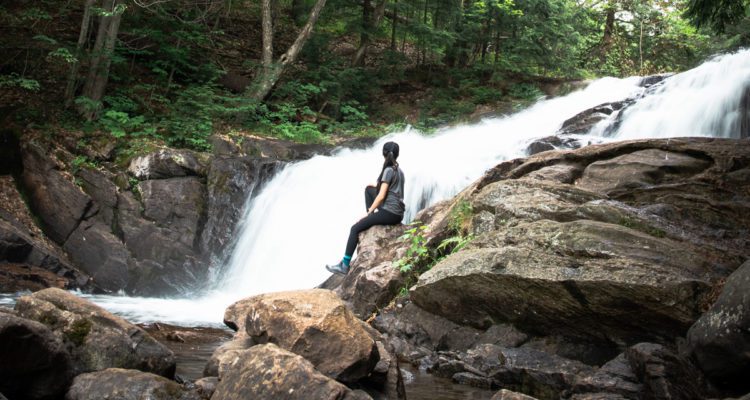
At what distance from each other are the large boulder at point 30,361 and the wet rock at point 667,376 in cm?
457

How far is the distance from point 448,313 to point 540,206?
5.70 ft

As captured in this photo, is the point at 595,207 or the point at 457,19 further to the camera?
the point at 457,19

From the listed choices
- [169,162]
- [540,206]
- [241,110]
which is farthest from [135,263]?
[540,206]

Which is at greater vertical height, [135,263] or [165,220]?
[165,220]

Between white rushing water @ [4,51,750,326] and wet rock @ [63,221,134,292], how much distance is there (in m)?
0.69

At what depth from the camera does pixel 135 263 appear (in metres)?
11.8


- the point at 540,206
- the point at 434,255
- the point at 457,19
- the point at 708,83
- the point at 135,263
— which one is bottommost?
the point at 135,263

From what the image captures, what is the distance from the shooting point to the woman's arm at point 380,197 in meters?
8.90

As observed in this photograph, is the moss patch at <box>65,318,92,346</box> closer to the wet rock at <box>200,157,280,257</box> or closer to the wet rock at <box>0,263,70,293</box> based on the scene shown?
the wet rock at <box>0,263,70,293</box>

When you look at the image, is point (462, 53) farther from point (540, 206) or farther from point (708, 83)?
point (540, 206)

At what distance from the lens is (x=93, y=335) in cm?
493

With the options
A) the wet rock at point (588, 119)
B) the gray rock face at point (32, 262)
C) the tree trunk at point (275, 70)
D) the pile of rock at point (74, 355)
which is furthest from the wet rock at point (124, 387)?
the tree trunk at point (275, 70)

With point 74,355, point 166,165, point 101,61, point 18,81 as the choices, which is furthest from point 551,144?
point 18,81

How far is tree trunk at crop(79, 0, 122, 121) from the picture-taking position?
14.0 meters
